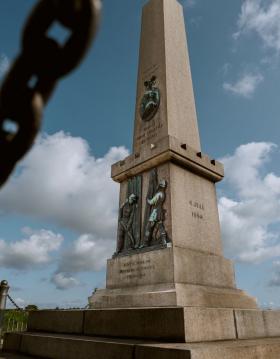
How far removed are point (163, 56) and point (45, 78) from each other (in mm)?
8442

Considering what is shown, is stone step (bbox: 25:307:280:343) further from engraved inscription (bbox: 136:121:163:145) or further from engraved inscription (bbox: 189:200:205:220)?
engraved inscription (bbox: 136:121:163:145)

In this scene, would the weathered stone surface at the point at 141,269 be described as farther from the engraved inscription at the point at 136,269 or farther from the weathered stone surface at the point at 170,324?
the weathered stone surface at the point at 170,324

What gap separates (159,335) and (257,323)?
6.60ft

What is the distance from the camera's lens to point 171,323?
430 centimetres

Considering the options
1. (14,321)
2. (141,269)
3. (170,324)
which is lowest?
(170,324)

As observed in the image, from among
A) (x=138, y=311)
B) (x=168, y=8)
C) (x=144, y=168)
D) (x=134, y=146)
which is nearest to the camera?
(x=138, y=311)

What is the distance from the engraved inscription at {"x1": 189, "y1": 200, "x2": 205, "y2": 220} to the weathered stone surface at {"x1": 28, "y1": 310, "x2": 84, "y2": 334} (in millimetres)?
2875

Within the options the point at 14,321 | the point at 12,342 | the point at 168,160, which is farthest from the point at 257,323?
the point at 14,321

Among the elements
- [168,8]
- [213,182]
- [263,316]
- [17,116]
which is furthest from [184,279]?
[168,8]

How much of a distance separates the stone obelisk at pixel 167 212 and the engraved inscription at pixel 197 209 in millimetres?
21

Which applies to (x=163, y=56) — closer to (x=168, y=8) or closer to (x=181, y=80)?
(x=181, y=80)

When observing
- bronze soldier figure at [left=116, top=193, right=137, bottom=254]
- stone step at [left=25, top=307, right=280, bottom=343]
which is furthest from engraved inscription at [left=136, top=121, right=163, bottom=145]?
stone step at [left=25, top=307, right=280, bottom=343]

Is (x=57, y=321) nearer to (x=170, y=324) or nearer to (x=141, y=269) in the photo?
(x=141, y=269)

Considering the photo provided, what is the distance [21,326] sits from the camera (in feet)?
28.2
